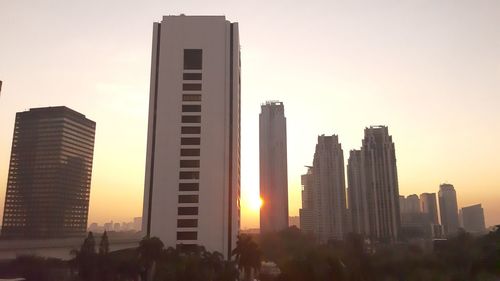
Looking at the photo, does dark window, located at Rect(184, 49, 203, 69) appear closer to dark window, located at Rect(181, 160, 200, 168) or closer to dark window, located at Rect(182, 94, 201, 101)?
dark window, located at Rect(182, 94, 201, 101)

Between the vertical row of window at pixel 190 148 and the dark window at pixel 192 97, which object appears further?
the dark window at pixel 192 97

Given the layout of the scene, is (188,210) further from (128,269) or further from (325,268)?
(325,268)

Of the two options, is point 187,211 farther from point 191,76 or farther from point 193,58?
point 193,58

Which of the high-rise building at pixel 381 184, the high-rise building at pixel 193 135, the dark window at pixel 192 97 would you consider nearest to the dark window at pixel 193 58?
the high-rise building at pixel 193 135

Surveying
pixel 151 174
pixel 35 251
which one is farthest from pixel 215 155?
pixel 35 251

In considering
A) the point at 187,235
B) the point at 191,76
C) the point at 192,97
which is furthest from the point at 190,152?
the point at 187,235

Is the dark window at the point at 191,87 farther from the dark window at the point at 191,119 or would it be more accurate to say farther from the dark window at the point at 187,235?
the dark window at the point at 187,235
